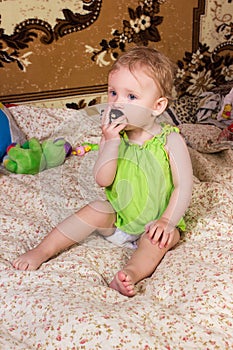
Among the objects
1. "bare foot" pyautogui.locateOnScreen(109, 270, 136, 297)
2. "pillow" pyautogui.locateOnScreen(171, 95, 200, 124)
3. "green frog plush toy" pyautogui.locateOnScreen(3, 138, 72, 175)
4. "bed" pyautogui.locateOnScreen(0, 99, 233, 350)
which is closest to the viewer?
"bed" pyautogui.locateOnScreen(0, 99, 233, 350)

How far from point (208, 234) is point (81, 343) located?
2.04 ft

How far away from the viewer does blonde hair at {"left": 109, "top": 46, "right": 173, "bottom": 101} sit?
1538 millimetres

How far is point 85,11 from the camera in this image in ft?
8.95

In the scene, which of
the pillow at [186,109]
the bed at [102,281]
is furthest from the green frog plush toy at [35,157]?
the pillow at [186,109]

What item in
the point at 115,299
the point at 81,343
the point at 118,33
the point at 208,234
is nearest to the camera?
the point at 81,343

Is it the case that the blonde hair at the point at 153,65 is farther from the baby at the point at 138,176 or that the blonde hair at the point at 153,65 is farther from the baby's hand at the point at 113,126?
the baby's hand at the point at 113,126

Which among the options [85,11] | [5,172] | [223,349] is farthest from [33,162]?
[223,349]

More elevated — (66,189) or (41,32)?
(41,32)

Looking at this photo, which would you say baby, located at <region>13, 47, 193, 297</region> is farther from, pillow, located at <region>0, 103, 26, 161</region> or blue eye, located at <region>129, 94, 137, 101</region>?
pillow, located at <region>0, 103, 26, 161</region>

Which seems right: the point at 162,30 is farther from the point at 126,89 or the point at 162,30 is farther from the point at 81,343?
the point at 81,343

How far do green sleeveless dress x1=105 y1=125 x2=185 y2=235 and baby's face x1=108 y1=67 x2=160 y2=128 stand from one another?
0.10 metres

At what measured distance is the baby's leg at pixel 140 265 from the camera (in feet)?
4.65

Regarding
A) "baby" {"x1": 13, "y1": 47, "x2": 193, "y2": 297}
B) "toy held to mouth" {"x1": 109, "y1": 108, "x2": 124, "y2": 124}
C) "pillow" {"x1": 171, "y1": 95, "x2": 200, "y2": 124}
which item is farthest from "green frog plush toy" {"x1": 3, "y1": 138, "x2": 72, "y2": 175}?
"pillow" {"x1": 171, "y1": 95, "x2": 200, "y2": 124}

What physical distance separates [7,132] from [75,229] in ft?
2.79
